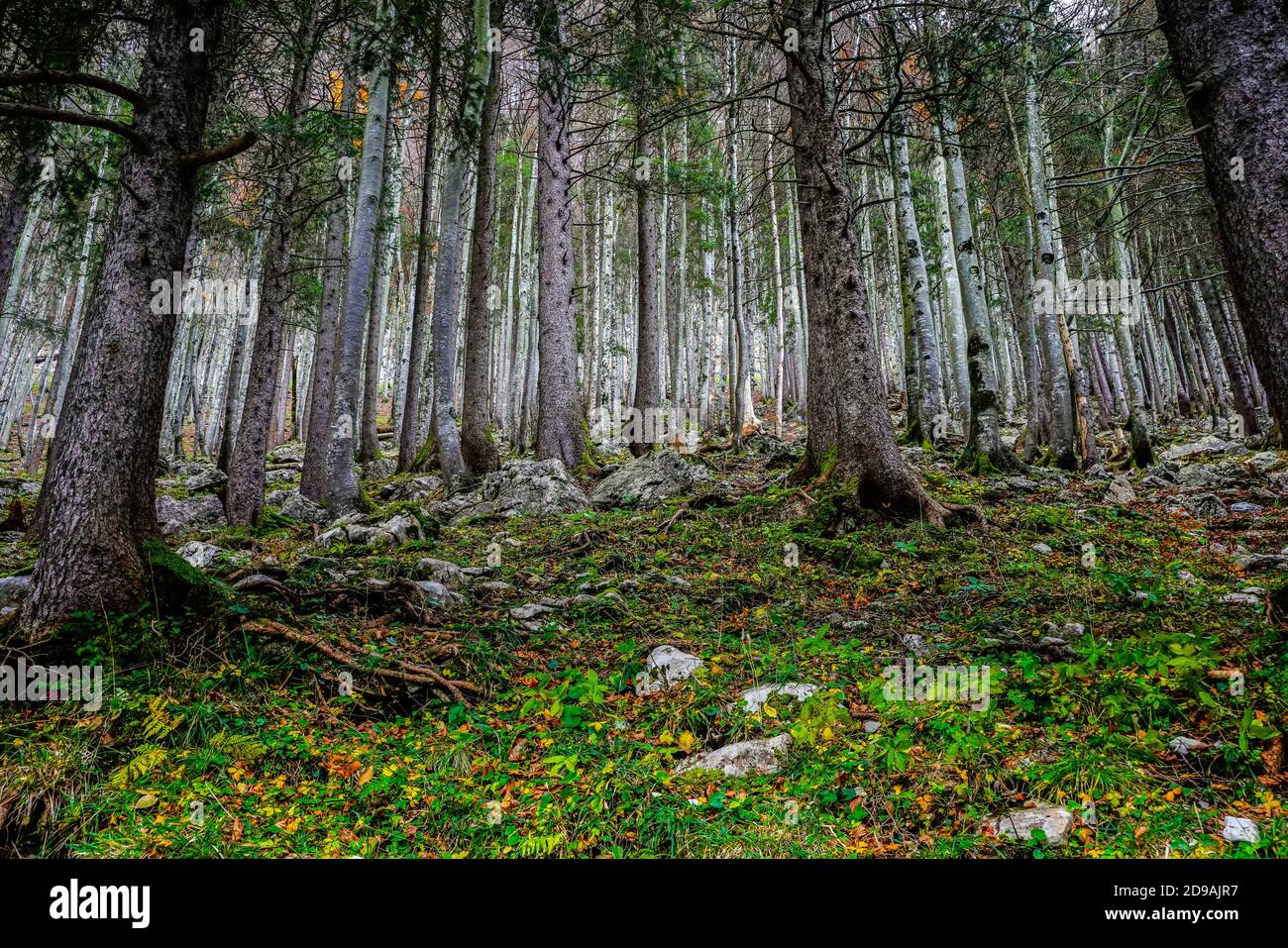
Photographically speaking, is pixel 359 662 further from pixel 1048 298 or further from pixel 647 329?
pixel 1048 298

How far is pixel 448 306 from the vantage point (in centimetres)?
1063

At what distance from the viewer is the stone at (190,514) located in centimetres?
822

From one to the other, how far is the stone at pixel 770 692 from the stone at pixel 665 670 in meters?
0.43

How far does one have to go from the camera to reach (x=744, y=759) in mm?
2760

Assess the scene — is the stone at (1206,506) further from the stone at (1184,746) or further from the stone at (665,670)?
the stone at (665,670)

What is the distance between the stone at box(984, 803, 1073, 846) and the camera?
212 cm

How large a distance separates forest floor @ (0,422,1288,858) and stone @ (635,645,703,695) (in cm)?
6

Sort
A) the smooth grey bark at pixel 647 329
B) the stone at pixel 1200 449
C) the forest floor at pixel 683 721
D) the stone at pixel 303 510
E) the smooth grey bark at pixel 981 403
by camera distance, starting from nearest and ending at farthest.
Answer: the forest floor at pixel 683 721, the stone at pixel 303 510, the smooth grey bark at pixel 981 403, the stone at pixel 1200 449, the smooth grey bark at pixel 647 329

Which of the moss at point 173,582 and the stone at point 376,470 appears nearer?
the moss at point 173,582

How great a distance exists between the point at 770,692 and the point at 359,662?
94.2 inches

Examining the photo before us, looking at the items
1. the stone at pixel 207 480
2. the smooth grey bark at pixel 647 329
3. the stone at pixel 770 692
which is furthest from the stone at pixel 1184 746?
the stone at pixel 207 480

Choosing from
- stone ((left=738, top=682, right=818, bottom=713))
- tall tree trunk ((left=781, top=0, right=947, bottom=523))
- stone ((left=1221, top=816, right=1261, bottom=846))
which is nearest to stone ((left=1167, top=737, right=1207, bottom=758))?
stone ((left=1221, top=816, right=1261, bottom=846))
